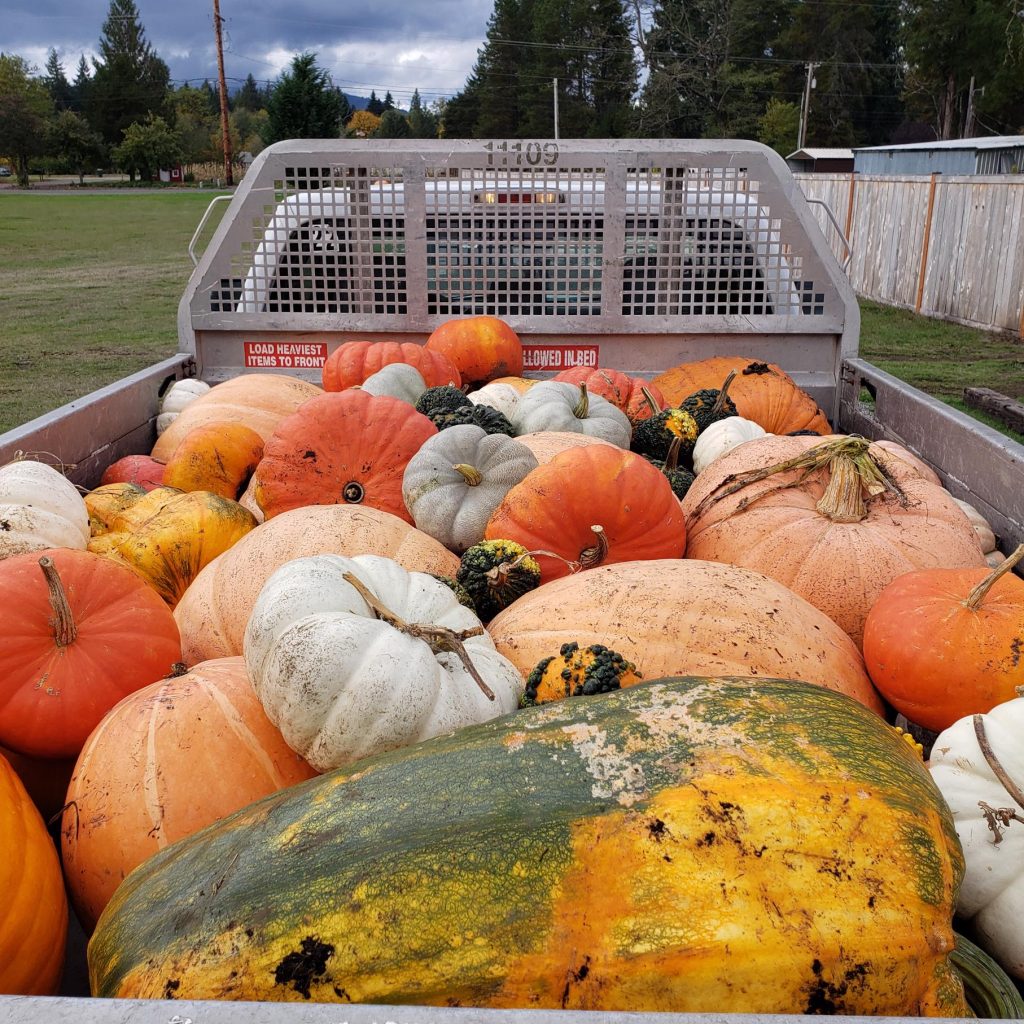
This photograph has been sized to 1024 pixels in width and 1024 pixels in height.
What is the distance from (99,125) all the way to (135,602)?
9700cm

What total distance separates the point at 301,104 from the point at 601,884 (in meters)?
57.3

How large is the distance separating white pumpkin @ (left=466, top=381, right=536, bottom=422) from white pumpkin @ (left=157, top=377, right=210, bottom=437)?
1.35 meters

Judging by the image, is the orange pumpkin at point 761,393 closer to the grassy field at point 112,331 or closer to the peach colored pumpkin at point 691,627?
the peach colored pumpkin at point 691,627

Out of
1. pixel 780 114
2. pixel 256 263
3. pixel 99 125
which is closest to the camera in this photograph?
pixel 256 263

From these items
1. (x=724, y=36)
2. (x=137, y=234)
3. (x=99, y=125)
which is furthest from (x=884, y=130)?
(x=99, y=125)

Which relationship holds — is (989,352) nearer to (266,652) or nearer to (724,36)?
(266,652)

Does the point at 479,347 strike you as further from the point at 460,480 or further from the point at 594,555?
the point at 594,555

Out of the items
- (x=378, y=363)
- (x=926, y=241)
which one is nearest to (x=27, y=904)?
(x=378, y=363)

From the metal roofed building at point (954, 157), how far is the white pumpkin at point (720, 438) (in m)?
25.0

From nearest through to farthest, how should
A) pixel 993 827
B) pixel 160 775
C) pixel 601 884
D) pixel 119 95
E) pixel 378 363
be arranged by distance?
pixel 601 884, pixel 993 827, pixel 160 775, pixel 378 363, pixel 119 95

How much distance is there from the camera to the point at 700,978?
1.13m

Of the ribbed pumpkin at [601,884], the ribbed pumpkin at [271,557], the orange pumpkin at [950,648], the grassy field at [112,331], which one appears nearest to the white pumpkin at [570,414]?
the ribbed pumpkin at [271,557]

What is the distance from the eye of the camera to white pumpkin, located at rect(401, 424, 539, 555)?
2.90 m

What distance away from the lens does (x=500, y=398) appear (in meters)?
3.96
